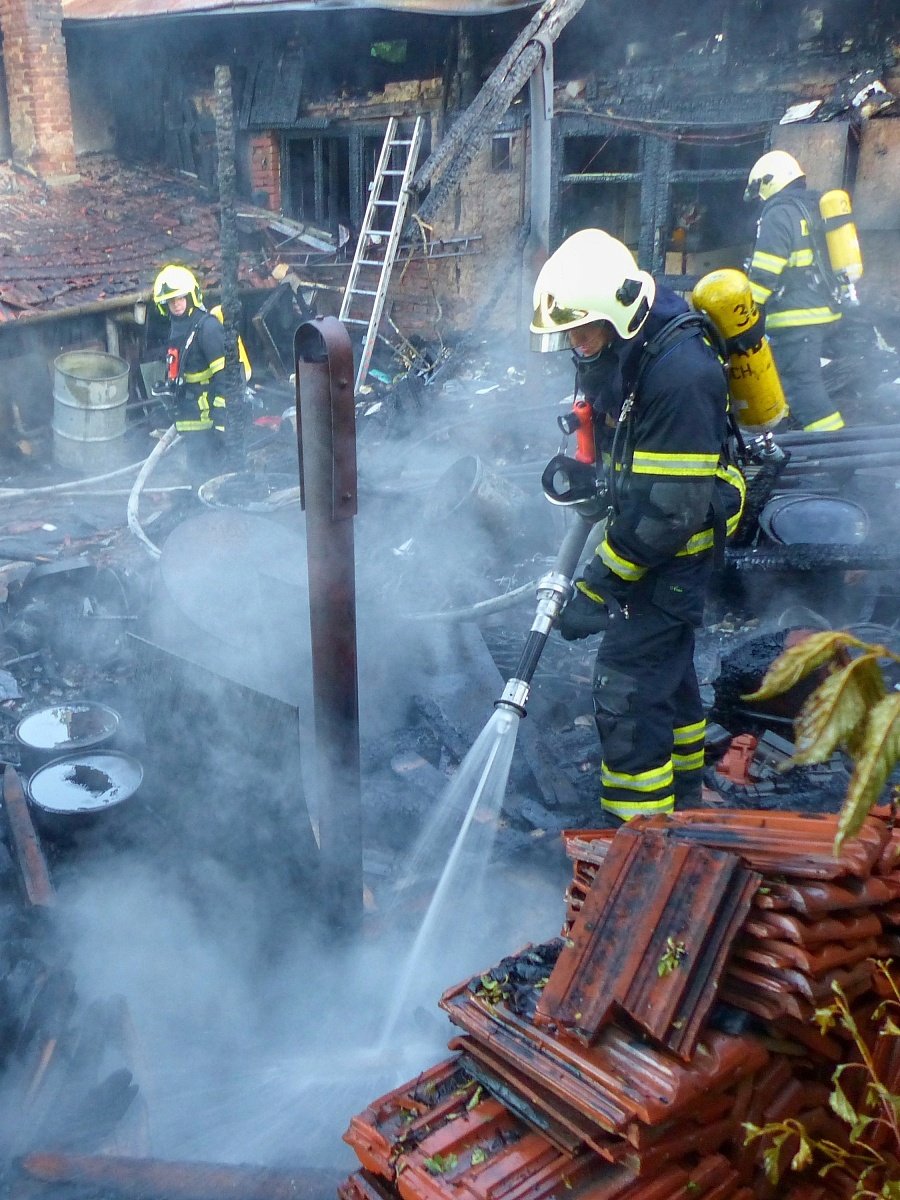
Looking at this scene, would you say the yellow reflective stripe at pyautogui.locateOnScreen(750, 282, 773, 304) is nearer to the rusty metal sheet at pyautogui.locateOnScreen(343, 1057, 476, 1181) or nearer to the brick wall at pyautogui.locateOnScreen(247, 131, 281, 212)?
the rusty metal sheet at pyautogui.locateOnScreen(343, 1057, 476, 1181)

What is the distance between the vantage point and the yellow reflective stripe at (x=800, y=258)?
22.6ft

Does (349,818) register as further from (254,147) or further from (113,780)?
(254,147)

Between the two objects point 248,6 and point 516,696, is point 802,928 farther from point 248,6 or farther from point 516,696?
point 248,6

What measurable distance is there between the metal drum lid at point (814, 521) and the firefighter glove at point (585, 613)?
8.25 ft

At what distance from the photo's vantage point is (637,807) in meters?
3.67

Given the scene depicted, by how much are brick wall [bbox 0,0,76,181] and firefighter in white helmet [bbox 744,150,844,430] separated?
10.1m

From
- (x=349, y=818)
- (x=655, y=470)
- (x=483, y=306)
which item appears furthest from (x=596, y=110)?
(x=349, y=818)

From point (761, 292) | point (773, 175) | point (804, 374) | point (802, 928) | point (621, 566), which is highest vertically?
point (773, 175)

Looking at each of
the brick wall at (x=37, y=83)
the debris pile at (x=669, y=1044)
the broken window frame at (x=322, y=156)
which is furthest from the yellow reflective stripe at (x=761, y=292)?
the brick wall at (x=37, y=83)

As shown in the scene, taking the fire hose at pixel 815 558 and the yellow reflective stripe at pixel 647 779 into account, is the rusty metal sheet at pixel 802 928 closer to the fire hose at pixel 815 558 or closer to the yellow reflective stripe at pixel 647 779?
the yellow reflective stripe at pixel 647 779

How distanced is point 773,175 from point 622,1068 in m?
6.78

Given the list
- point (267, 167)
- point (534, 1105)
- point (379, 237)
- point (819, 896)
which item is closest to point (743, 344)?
point (819, 896)

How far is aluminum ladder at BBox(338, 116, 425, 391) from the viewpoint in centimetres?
1121

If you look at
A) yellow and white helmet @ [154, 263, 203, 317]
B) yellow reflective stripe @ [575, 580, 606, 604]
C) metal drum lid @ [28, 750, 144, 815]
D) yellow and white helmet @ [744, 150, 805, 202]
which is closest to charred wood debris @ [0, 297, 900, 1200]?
metal drum lid @ [28, 750, 144, 815]
